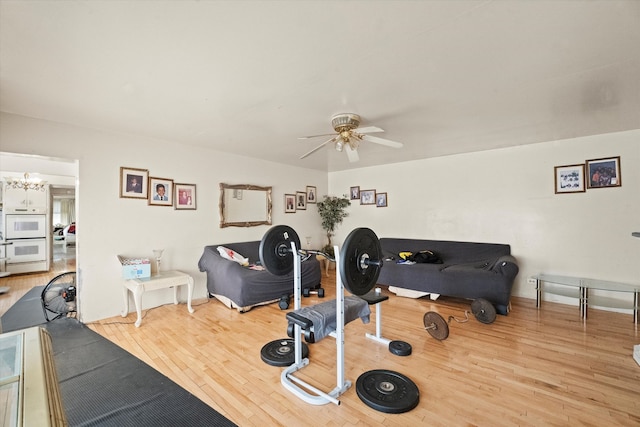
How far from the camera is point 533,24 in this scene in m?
1.53

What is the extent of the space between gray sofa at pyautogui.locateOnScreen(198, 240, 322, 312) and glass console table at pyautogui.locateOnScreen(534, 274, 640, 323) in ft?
11.1

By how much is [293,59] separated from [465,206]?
403 centimetres

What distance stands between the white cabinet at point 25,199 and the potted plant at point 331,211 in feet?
20.4

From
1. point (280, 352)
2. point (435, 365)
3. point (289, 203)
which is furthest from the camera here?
point (289, 203)

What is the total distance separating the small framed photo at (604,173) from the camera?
351cm

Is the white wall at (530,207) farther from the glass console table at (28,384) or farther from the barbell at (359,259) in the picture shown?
the glass console table at (28,384)

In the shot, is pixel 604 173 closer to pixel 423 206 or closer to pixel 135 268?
pixel 423 206

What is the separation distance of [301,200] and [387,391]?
4382 mm

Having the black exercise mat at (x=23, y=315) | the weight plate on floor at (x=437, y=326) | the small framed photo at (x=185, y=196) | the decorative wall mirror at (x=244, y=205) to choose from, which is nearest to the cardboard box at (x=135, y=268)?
the small framed photo at (x=185, y=196)

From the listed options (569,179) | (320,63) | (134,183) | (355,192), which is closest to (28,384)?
(320,63)

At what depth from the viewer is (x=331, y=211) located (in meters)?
6.24

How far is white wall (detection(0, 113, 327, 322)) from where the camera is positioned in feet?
10.2

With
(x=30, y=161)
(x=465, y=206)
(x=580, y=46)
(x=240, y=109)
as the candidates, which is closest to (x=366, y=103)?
(x=240, y=109)

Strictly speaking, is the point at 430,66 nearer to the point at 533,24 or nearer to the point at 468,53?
the point at 468,53
